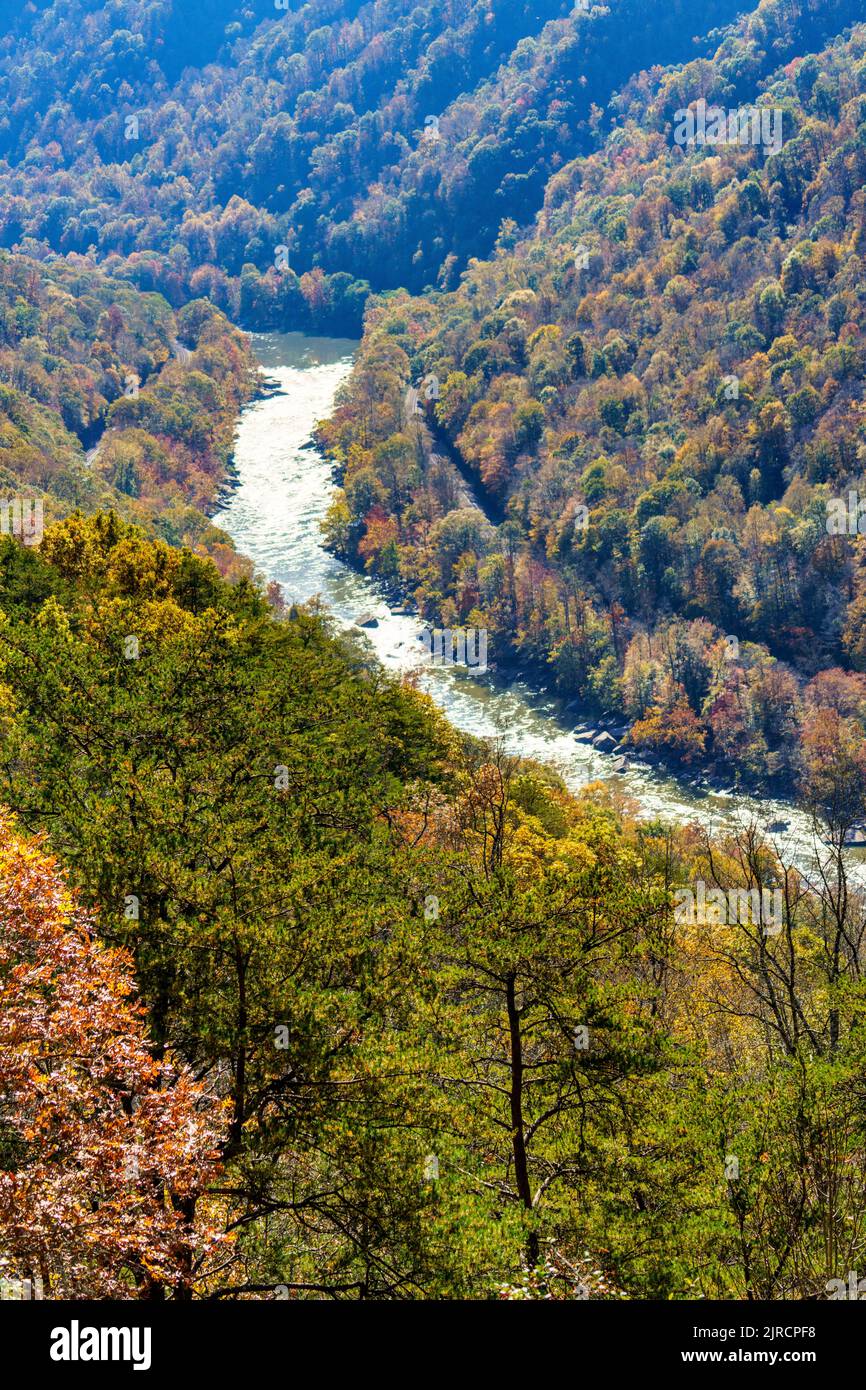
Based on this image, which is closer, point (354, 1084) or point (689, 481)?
point (354, 1084)

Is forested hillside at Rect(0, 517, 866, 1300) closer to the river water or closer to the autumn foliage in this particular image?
the autumn foliage

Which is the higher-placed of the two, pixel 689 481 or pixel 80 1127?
pixel 689 481

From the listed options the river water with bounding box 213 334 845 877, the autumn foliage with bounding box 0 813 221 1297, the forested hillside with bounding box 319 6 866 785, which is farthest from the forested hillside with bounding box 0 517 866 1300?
the forested hillside with bounding box 319 6 866 785

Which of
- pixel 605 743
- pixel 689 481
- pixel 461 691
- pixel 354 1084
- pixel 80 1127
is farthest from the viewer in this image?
pixel 689 481

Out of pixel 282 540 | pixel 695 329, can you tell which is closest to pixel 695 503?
pixel 695 329

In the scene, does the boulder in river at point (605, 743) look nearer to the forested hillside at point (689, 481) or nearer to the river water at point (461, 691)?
the river water at point (461, 691)

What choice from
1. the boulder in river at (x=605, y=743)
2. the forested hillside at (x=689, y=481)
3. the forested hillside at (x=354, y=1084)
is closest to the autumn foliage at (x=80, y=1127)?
the forested hillside at (x=354, y=1084)

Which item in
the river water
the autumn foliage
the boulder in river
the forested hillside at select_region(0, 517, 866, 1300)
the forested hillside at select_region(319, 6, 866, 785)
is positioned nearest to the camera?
the autumn foliage

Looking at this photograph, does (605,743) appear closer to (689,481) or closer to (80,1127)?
(689,481)

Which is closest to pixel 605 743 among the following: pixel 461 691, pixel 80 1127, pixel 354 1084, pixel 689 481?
pixel 461 691
